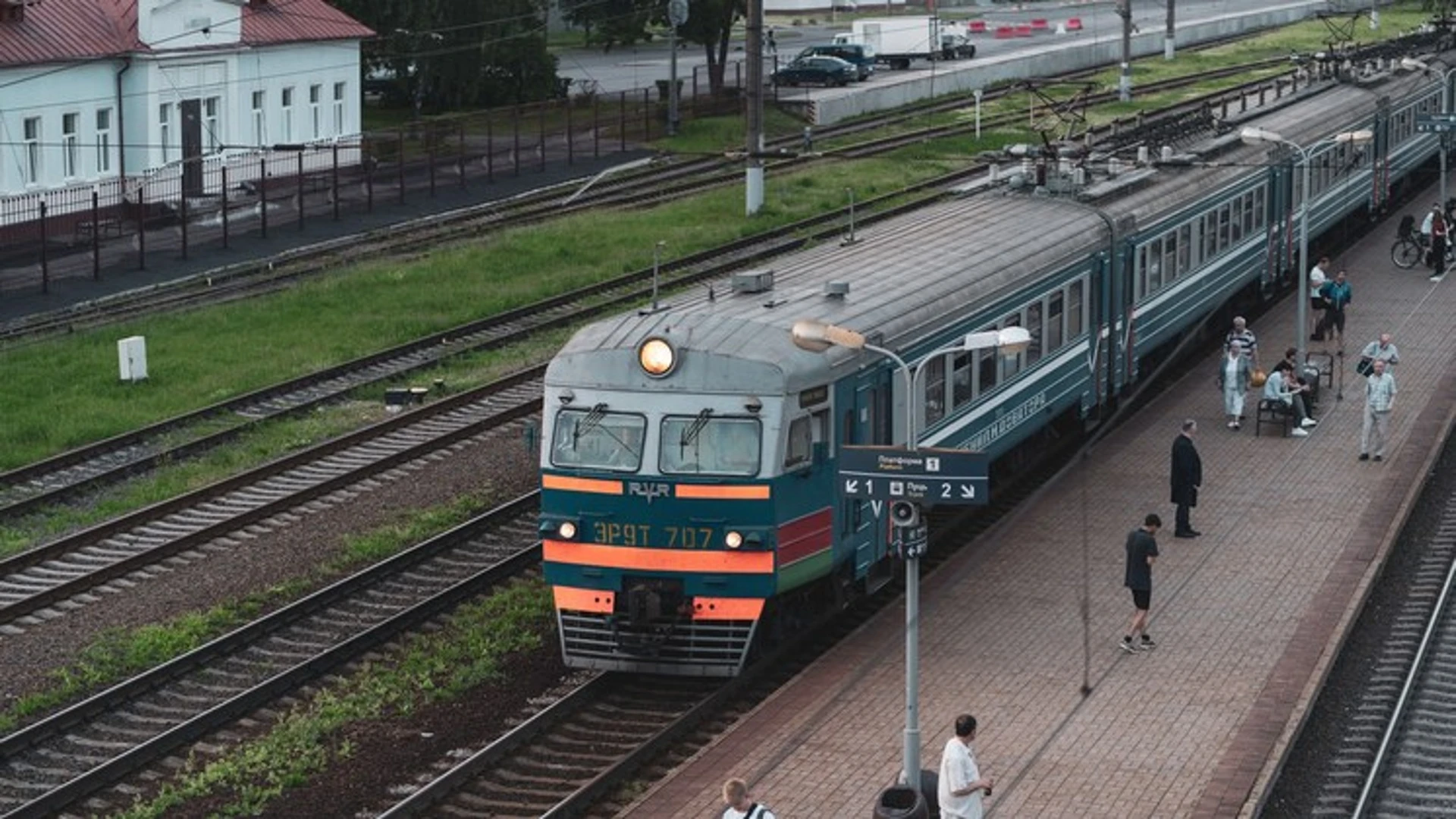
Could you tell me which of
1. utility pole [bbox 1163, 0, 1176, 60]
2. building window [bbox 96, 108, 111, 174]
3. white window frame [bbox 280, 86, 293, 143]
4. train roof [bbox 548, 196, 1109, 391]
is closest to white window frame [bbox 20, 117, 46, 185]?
building window [bbox 96, 108, 111, 174]

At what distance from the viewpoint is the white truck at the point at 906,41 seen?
90688 mm

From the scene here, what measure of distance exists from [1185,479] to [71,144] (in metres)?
31.8

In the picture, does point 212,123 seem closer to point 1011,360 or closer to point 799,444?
point 1011,360

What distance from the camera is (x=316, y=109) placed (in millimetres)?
60500

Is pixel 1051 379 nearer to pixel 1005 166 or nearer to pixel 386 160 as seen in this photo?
pixel 1005 166

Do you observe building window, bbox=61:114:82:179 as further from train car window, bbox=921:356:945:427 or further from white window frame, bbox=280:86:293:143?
train car window, bbox=921:356:945:427

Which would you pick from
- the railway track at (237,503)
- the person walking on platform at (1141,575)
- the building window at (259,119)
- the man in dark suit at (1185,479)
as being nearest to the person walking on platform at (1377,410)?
the man in dark suit at (1185,479)

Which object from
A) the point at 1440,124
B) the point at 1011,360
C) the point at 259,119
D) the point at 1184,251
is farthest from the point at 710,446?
the point at 259,119

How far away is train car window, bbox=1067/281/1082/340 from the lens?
94.3 ft

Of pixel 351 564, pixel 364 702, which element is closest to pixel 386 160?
pixel 351 564

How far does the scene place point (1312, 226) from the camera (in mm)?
43656

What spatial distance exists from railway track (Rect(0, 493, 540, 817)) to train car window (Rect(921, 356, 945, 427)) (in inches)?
184

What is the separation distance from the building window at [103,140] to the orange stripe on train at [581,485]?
33785 mm

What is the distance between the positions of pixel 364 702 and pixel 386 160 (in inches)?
1571
